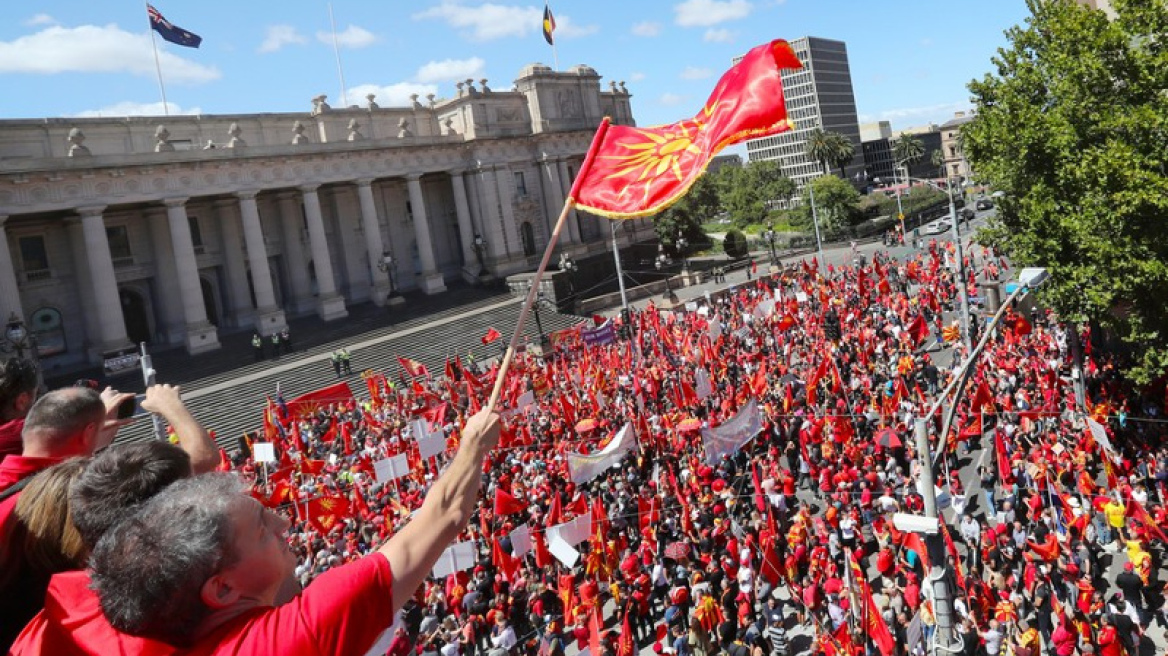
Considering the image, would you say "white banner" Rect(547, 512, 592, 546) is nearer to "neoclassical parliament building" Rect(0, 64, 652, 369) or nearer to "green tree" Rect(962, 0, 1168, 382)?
"green tree" Rect(962, 0, 1168, 382)

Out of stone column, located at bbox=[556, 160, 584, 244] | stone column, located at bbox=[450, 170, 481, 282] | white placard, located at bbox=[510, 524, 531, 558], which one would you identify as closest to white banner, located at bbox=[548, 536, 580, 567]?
white placard, located at bbox=[510, 524, 531, 558]

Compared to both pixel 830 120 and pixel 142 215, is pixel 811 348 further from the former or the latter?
pixel 830 120

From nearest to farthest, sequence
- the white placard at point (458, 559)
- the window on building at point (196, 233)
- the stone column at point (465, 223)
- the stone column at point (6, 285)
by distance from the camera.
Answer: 1. the white placard at point (458, 559)
2. the stone column at point (6, 285)
3. the window on building at point (196, 233)
4. the stone column at point (465, 223)

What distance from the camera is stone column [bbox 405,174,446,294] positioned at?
5581cm

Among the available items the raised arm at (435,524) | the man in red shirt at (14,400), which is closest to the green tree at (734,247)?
the man in red shirt at (14,400)

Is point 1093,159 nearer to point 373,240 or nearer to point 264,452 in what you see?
point 264,452

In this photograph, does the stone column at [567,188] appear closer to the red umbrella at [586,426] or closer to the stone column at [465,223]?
the stone column at [465,223]

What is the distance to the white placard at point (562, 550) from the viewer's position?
14.4m

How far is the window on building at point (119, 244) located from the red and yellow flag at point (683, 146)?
45.6m

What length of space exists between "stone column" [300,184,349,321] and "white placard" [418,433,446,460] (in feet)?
→ 109

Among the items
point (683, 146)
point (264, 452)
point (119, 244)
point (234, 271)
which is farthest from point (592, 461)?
point (234, 271)

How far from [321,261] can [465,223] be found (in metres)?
12.0

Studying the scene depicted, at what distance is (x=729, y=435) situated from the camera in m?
18.8

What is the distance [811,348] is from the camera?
29.8m
